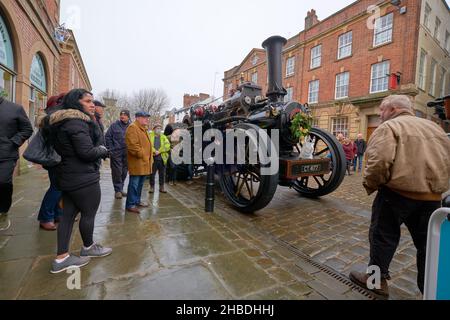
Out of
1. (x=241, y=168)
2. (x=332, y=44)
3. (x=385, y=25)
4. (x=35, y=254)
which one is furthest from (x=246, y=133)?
(x=332, y=44)

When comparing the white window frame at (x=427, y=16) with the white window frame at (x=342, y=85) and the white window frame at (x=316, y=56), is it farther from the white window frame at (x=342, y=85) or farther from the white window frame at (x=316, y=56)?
the white window frame at (x=316, y=56)

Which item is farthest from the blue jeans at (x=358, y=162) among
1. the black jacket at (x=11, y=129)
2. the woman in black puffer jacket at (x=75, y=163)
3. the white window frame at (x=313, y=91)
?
the black jacket at (x=11, y=129)

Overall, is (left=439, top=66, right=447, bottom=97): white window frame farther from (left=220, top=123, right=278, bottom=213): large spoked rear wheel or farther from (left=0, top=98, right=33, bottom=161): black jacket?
(left=0, top=98, right=33, bottom=161): black jacket

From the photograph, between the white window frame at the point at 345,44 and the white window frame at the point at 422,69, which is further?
the white window frame at the point at 345,44

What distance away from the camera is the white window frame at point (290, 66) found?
18.9 m

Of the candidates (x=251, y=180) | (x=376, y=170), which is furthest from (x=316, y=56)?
(x=376, y=170)

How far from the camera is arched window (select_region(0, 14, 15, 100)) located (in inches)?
203

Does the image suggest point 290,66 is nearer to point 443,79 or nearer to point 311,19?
point 311,19

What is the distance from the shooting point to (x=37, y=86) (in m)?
7.50

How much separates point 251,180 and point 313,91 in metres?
15.3

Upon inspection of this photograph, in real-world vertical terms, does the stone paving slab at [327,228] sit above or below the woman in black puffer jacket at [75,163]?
below

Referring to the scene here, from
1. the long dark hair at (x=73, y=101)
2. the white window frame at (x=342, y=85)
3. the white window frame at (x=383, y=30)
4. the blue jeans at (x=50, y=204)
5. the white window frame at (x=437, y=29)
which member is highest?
the white window frame at (x=437, y=29)

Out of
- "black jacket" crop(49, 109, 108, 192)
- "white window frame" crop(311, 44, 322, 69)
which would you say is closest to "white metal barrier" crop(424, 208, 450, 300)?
"black jacket" crop(49, 109, 108, 192)
